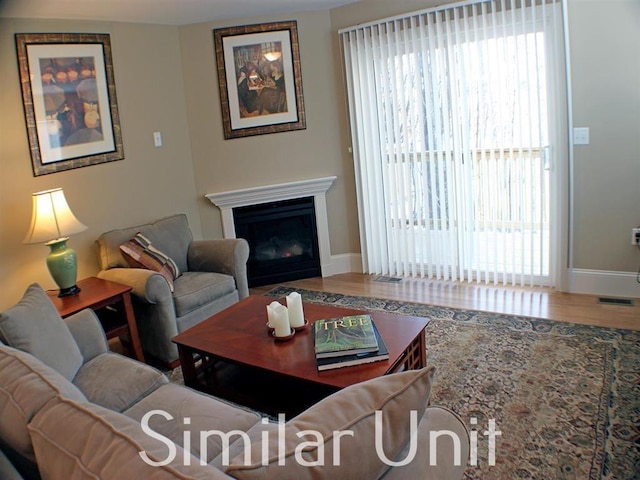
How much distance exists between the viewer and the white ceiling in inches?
131

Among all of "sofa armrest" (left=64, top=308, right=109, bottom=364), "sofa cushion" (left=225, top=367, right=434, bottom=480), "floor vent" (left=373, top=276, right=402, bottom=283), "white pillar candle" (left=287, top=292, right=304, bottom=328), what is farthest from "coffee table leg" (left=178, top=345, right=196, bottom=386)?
"floor vent" (left=373, top=276, right=402, bottom=283)

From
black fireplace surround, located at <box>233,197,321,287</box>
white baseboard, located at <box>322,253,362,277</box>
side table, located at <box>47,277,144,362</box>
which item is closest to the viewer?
side table, located at <box>47,277,144,362</box>

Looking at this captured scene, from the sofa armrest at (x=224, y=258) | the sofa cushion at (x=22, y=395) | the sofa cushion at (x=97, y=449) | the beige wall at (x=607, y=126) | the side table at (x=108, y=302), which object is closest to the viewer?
the sofa cushion at (x=97, y=449)

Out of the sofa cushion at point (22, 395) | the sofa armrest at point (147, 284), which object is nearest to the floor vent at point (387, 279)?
the sofa armrest at point (147, 284)

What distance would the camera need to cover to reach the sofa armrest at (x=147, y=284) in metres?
3.21

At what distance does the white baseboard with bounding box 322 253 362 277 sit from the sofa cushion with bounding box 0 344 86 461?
3550 millimetres

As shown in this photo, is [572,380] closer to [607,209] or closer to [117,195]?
[607,209]

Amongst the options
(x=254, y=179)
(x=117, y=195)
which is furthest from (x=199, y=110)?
(x=117, y=195)

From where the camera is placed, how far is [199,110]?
15.4 feet

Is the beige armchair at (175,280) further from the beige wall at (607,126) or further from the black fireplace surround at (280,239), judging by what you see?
the beige wall at (607,126)

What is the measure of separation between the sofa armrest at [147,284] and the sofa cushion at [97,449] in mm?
1923

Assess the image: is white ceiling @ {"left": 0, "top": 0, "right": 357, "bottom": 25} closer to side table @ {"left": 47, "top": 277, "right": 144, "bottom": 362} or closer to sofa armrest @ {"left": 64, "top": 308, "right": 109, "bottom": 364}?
side table @ {"left": 47, "top": 277, "right": 144, "bottom": 362}

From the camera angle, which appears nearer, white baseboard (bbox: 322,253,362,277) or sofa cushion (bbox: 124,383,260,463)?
sofa cushion (bbox: 124,383,260,463)

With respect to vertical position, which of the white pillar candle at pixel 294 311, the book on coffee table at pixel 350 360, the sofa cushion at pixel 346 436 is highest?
the sofa cushion at pixel 346 436
